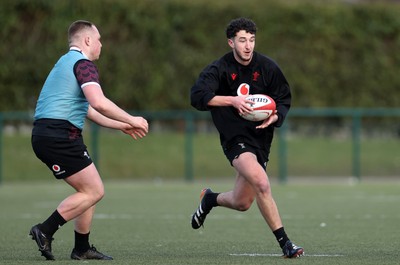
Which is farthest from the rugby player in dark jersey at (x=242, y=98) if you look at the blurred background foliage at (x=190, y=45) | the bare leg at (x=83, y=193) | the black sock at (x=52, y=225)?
the blurred background foliage at (x=190, y=45)

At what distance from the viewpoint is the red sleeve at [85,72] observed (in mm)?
8203

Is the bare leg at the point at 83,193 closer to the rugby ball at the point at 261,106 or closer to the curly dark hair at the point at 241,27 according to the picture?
the rugby ball at the point at 261,106

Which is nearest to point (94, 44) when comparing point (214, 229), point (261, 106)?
point (261, 106)

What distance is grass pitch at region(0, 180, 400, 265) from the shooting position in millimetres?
8750

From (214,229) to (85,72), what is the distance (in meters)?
4.20

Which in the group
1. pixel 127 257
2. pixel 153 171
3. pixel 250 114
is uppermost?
pixel 250 114

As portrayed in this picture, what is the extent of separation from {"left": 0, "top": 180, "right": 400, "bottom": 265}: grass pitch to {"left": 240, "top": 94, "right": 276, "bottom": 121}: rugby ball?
1.24m

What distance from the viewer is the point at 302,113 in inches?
966

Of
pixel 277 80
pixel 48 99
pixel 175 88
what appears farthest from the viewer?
pixel 175 88

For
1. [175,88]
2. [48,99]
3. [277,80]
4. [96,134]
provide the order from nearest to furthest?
[48,99] < [277,80] < [96,134] < [175,88]

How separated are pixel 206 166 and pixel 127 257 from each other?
16.3m

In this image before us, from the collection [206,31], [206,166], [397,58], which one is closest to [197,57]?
[206,31]

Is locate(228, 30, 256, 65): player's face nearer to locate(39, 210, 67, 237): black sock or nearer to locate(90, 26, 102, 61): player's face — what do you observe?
locate(90, 26, 102, 61): player's face

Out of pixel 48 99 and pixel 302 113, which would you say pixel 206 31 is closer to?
pixel 302 113
